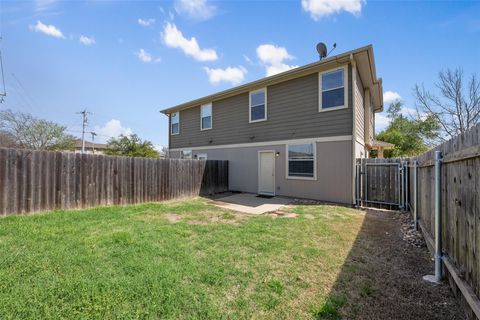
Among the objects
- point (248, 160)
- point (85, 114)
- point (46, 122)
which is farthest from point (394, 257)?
point (85, 114)

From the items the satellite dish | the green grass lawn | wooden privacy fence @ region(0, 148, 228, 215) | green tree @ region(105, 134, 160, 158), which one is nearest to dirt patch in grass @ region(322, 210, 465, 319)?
the green grass lawn

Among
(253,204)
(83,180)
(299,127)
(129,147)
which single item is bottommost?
(253,204)

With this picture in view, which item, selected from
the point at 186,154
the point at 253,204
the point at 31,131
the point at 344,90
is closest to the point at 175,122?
the point at 186,154

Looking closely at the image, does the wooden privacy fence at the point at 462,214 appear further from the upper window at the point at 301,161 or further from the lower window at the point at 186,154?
the lower window at the point at 186,154

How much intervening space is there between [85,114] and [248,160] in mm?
33633

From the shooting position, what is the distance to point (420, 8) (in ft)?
28.0

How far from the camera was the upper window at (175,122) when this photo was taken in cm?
1569

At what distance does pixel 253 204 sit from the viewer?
8.82 metres

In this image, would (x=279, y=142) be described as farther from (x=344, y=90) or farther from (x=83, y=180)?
(x=83, y=180)

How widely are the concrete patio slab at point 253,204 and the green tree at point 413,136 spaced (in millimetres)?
17862

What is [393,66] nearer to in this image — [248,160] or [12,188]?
[248,160]

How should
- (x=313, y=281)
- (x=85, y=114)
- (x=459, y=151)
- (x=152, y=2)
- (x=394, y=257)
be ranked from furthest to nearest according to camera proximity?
(x=85, y=114)
(x=152, y=2)
(x=394, y=257)
(x=313, y=281)
(x=459, y=151)

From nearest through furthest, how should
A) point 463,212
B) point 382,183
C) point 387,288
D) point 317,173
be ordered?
1. point 463,212
2. point 387,288
3. point 382,183
4. point 317,173

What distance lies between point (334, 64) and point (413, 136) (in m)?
19.1
